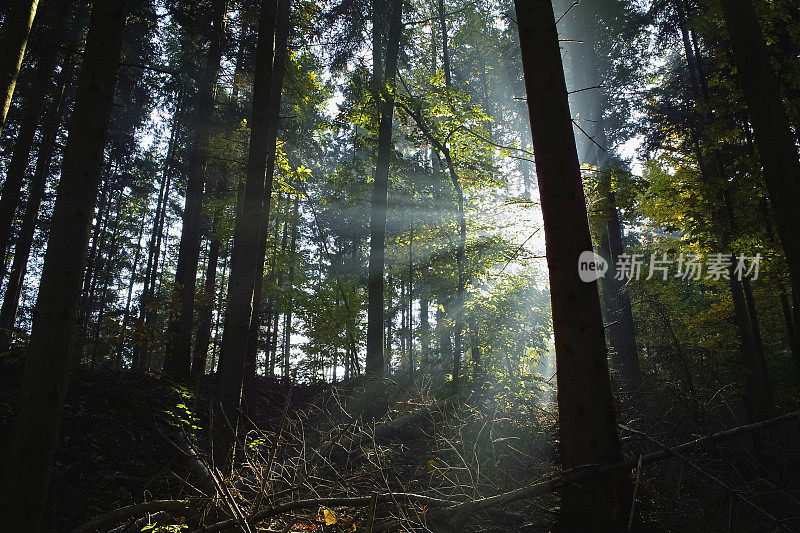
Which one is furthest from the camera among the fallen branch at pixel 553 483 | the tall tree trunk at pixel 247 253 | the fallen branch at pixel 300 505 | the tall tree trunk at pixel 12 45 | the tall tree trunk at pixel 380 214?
the tall tree trunk at pixel 380 214

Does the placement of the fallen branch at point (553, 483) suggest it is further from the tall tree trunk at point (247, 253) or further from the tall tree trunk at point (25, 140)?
the tall tree trunk at point (25, 140)

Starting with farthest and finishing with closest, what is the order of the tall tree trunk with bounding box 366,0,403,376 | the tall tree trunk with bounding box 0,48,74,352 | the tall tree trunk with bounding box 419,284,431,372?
the tall tree trunk with bounding box 419,284,431,372
the tall tree trunk with bounding box 0,48,74,352
the tall tree trunk with bounding box 366,0,403,376

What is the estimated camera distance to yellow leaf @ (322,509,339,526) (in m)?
3.08

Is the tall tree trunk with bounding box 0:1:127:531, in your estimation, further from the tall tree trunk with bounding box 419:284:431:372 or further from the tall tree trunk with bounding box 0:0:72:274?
the tall tree trunk with bounding box 419:284:431:372

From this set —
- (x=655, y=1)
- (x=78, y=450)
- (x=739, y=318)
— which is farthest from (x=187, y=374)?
(x=655, y=1)

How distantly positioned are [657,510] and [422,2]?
20.1 m

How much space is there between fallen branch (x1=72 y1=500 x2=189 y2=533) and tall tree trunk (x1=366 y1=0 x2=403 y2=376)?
6.24m

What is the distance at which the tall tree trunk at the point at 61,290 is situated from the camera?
2.66 meters

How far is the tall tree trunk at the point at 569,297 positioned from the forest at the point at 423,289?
0.02 meters

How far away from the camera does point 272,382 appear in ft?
39.9

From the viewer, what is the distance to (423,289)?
22.1 meters

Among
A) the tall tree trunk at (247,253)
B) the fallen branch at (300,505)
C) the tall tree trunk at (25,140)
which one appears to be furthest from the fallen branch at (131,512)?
the tall tree trunk at (25,140)

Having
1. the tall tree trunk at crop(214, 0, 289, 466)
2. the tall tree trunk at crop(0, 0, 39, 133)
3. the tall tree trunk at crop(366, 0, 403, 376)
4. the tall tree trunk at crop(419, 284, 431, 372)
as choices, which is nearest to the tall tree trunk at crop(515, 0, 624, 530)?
the tall tree trunk at crop(214, 0, 289, 466)

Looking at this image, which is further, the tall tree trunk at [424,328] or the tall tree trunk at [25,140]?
the tall tree trunk at [424,328]
